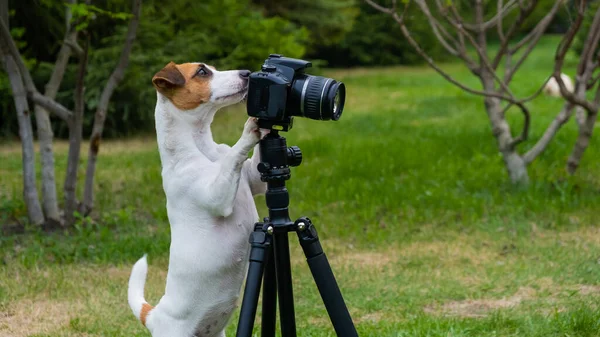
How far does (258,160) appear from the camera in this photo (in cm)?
301

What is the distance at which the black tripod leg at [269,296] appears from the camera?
2951 mm

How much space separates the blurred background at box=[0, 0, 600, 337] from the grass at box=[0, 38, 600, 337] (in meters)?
0.02

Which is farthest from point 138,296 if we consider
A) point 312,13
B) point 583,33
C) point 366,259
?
point 583,33

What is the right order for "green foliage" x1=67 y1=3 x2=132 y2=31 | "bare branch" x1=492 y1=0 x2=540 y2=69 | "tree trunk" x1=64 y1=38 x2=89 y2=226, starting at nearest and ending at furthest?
"green foliage" x1=67 y1=3 x2=132 y2=31 < "tree trunk" x1=64 y1=38 x2=89 y2=226 < "bare branch" x1=492 y1=0 x2=540 y2=69

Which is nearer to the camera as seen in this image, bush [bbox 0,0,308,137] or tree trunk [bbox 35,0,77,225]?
tree trunk [bbox 35,0,77,225]

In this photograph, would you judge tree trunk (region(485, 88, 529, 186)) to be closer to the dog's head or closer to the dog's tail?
the dog's tail

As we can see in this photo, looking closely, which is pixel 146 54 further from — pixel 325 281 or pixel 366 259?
pixel 325 281

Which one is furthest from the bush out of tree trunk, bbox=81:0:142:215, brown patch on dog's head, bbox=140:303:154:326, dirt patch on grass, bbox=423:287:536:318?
brown patch on dog's head, bbox=140:303:154:326

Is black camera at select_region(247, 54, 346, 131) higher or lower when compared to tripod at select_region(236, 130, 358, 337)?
higher

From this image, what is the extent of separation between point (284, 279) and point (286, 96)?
662mm

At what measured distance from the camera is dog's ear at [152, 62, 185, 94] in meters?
2.86

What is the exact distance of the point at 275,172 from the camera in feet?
9.00

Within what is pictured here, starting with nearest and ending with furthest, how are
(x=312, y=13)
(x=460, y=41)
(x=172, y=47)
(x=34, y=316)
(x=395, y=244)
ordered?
(x=34, y=316) → (x=395, y=244) → (x=460, y=41) → (x=172, y=47) → (x=312, y=13)

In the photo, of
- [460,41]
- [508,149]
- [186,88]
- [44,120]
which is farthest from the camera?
[508,149]
